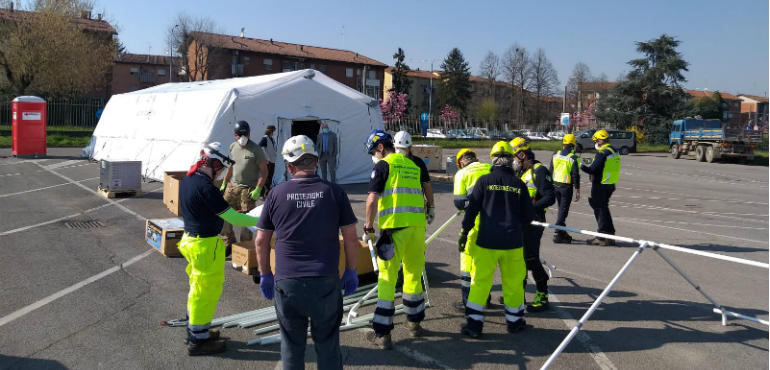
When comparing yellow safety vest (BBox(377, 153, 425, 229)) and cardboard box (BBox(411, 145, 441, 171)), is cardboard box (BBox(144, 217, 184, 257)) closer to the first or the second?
yellow safety vest (BBox(377, 153, 425, 229))

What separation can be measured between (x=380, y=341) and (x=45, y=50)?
38395mm

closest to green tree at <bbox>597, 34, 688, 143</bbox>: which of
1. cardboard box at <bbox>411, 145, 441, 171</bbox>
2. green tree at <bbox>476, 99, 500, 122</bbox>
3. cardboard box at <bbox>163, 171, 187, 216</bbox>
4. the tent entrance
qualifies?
green tree at <bbox>476, 99, 500, 122</bbox>

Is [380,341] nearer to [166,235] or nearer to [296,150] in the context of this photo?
[296,150]

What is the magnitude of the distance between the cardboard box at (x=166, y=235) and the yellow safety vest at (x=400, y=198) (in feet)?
13.3

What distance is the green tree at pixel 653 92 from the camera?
56.8m

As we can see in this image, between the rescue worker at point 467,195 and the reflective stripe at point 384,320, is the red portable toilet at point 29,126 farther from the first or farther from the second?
the reflective stripe at point 384,320

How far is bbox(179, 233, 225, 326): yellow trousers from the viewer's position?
462 cm

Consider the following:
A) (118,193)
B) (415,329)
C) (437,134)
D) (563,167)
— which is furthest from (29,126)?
(437,134)

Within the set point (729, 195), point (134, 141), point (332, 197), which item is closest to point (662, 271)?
point (332, 197)

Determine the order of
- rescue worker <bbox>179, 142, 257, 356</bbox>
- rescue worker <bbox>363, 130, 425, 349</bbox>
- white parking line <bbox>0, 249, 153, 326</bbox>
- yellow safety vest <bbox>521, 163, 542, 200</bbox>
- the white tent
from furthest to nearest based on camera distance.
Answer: the white tent
yellow safety vest <bbox>521, 163, 542, 200</bbox>
white parking line <bbox>0, 249, 153, 326</bbox>
rescue worker <bbox>363, 130, 425, 349</bbox>
rescue worker <bbox>179, 142, 257, 356</bbox>

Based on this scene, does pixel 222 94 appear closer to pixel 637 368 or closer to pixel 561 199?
pixel 561 199

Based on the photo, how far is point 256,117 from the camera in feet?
51.2

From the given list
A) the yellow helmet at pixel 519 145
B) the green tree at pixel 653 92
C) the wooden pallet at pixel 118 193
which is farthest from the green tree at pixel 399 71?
the yellow helmet at pixel 519 145

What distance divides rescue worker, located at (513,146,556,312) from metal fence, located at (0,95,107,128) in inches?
1553
